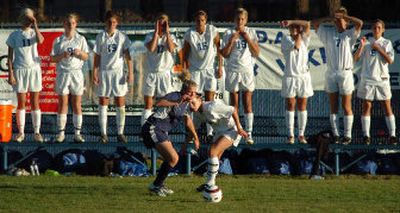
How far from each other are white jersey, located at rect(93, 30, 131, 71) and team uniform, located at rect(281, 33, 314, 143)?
3.03m

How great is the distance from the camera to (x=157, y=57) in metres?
22.3

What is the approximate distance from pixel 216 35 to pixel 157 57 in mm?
1184

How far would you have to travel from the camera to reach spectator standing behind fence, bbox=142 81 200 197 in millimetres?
18188

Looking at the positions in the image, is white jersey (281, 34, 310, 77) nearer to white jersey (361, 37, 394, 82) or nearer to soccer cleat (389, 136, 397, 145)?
white jersey (361, 37, 394, 82)

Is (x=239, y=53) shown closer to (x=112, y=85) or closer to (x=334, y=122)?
(x=334, y=122)

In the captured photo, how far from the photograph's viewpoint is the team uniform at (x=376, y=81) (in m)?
22.2

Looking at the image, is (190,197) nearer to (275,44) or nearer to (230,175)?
(230,175)

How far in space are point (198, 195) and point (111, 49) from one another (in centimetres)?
478

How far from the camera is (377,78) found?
73.2 feet

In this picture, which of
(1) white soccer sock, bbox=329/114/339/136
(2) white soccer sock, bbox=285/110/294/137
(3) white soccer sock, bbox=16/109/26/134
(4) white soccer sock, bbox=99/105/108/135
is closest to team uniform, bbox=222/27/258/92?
(2) white soccer sock, bbox=285/110/294/137

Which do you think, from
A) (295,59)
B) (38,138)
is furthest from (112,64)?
(295,59)

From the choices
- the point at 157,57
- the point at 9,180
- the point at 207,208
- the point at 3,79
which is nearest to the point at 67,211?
the point at 207,208

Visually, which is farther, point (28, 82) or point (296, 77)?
point (28, 82)

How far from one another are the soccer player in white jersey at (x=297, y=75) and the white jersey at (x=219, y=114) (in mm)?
4066
